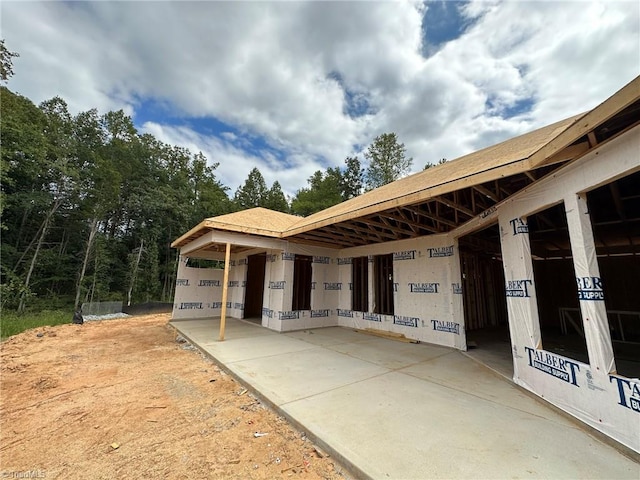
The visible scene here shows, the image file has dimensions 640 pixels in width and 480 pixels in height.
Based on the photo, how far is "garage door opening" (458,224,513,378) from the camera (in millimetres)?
5871

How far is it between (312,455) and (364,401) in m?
0.95

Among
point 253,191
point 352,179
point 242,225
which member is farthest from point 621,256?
point 253,191

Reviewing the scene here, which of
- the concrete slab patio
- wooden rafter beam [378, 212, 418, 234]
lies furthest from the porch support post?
wooden rafter beam [378, 212, 418, 234]

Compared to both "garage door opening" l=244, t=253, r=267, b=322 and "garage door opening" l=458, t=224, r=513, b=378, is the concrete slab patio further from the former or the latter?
"garage door opening" l=244, t=253, r=267, b=322

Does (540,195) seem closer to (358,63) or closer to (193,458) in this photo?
(193,458)

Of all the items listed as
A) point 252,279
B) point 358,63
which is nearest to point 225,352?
point 252,279

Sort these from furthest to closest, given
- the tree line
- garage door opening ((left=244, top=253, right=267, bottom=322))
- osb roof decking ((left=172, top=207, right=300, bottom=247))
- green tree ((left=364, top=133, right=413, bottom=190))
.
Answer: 1. green tree ((left=364, top=133, right=413, bottom=190))
2. the tree line
3. garage door opening ((left=244, top=253, right=267, bottom=322))
4. osb roof decking ((left=172, top=207, right=300, bottom=247))

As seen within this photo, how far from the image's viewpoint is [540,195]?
2.82 meters

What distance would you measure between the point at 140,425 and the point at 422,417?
2.76 m

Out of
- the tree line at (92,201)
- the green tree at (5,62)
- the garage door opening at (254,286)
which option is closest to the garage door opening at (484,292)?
the garage door opening at (254,286)

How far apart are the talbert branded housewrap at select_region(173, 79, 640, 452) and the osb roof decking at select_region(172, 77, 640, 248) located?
20 mm

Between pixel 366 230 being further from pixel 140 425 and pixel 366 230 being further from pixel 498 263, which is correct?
pixel 498 263

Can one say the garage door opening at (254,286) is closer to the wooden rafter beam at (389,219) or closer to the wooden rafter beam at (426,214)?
the wooden rafter beam at (389,219)

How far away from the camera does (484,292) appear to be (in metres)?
8.12
